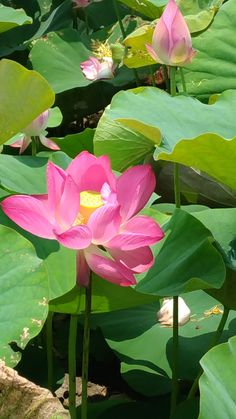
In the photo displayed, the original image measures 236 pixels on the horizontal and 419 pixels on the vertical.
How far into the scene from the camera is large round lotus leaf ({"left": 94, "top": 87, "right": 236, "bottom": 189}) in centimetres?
118

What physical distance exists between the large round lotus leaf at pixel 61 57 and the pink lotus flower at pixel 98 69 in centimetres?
11

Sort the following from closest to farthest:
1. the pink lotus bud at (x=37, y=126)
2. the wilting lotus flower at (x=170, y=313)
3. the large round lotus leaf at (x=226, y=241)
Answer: the large round lotus leaf at (x=226, y=241), the wilting lotus flower at (x=170, y=313), the pink lotus bud at (x=37, y=126)

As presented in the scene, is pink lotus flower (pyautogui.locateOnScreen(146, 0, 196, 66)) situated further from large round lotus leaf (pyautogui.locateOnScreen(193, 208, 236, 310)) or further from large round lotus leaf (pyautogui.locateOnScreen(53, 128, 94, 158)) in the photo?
large round lotus leaf (pyautogui.locateOnScreen(53, 128, 94, 158))

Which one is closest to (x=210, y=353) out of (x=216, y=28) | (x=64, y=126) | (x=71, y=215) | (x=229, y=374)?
(x=229, y=374)

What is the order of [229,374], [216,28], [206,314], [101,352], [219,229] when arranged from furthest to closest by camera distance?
[216,28]
[101,352]
[206,314]
[219,229]
[229,374]

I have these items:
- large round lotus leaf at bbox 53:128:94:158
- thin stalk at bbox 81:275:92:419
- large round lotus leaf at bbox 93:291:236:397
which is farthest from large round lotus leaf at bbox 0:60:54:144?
large round lotus leaf at bbox 53:128:94:158

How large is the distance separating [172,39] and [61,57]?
4.64 ft

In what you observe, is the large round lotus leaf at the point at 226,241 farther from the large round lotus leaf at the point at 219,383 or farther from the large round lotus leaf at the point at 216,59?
the large round lotus leaf at the point at 216,59

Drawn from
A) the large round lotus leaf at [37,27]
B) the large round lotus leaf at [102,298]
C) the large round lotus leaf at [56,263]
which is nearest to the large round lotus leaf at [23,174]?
the large round lotus leaf at [56,263]

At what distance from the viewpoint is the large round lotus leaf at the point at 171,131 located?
1.18m

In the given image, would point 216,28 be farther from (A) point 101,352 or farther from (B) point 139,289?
(B) point 139,289

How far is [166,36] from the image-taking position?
1517 mm

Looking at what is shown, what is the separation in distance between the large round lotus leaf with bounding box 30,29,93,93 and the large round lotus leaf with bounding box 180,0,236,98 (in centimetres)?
59

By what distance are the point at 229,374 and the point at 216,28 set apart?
4.59ft
